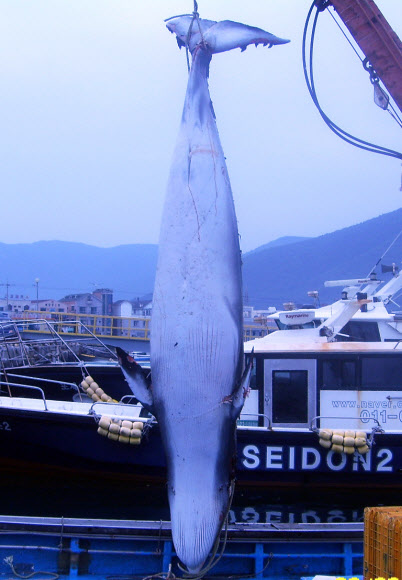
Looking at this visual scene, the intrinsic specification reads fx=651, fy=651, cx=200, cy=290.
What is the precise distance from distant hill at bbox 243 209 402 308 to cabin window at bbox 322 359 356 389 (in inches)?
4281

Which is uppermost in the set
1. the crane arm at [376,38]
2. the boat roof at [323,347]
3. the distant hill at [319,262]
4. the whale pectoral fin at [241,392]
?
the distant hill at [319,262]

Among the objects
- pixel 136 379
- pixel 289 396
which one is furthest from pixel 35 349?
pixel 136 379

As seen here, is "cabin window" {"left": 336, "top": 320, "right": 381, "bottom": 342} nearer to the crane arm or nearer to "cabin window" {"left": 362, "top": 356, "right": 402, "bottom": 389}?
"cabin window" {"left": 362, "top": 356, "right": 402, "bottom": 389}

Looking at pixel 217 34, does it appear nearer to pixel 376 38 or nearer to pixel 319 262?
pixel 376 38

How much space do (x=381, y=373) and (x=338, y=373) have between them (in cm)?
58

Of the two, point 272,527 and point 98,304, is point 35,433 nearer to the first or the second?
point 272,527

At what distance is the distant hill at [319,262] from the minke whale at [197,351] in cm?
11407

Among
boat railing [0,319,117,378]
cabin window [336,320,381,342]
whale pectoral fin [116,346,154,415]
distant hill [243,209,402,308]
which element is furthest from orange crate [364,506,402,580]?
distant hill [243,209,402,308]

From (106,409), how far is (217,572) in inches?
167

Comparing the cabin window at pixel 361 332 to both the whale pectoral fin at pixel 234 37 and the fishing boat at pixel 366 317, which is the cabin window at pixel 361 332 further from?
the whale pectoral fin at pixel 234 37

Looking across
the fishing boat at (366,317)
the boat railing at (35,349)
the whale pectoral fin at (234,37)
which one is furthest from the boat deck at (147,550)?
the fishing boat at (366,317)

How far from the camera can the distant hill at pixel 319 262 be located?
139750 millimetres

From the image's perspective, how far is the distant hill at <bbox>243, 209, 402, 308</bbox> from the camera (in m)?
140

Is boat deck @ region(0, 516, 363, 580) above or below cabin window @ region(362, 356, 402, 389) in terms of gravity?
below
